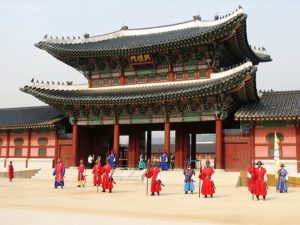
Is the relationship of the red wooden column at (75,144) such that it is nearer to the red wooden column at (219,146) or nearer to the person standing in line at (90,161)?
the person standing in line at (90,161)

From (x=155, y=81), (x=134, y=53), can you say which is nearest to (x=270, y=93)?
(x=155, y=81)

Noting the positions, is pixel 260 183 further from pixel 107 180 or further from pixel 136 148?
pixel 136 148

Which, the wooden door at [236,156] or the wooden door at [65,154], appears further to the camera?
the wooden door at [65,154]

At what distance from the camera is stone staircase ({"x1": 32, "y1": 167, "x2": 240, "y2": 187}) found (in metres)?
22.4

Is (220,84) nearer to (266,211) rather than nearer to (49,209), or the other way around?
(266,211)

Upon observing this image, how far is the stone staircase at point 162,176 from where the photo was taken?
73.4 feet

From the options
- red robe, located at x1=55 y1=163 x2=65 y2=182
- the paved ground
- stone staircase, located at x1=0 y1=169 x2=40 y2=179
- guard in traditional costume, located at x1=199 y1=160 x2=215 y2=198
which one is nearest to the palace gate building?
stone staircase, located at x1=0 y1=169 x2=40 y2=179

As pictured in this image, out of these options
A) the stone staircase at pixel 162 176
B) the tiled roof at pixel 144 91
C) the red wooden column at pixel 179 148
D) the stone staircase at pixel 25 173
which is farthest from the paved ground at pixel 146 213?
the stone staircase at pixel 25 173

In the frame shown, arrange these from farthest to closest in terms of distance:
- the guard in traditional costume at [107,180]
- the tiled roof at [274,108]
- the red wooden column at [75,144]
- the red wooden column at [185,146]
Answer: the red wooden column at [75,144]
the red wooden column at [185,146]
the tiled roof at [274,108]
the guard in traditional costume at [107,180]

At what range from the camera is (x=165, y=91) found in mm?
26234

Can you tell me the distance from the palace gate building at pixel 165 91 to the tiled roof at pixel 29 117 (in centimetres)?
108

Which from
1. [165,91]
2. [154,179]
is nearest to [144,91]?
[165,91]

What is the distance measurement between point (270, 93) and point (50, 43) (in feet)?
56.6

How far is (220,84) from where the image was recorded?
2372 centimetres
